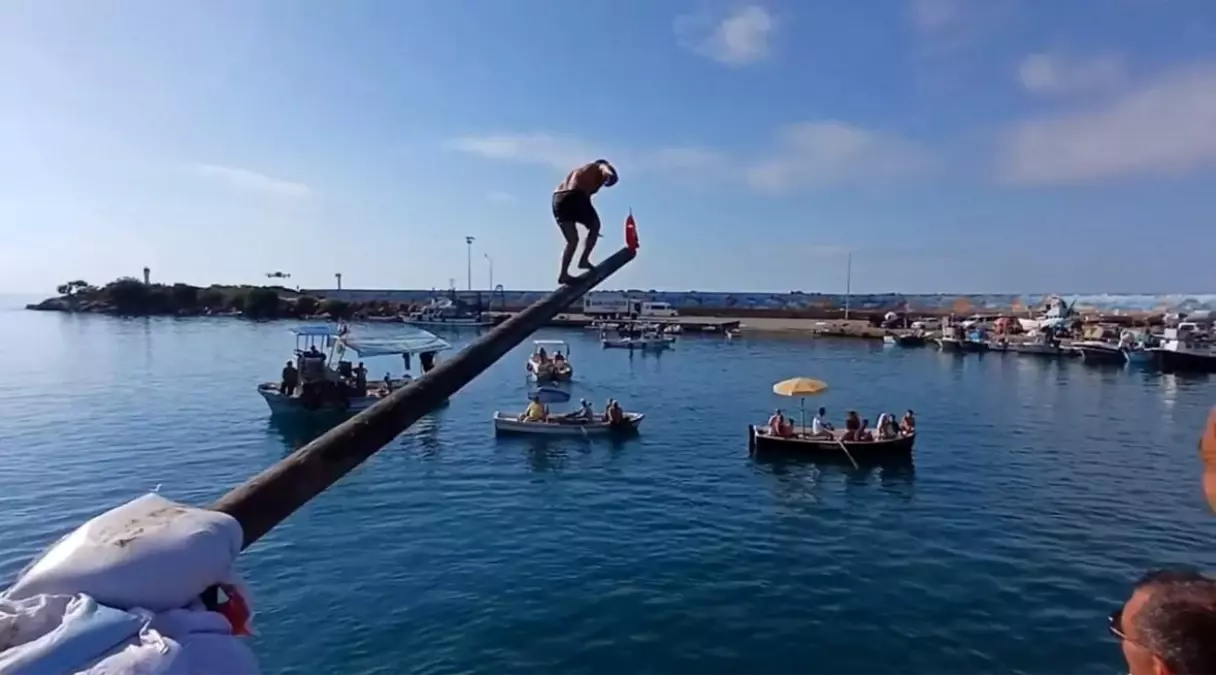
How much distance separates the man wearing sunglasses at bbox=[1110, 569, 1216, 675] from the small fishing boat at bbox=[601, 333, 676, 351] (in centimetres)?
9222

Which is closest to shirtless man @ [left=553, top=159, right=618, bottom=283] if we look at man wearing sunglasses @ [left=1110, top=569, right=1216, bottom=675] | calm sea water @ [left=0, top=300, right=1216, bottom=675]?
man wearing sunglasses @ [left=1110, top=569, right=1216, bottom=675]

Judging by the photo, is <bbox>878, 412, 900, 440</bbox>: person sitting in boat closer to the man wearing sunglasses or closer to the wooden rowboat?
the wooden rowboat

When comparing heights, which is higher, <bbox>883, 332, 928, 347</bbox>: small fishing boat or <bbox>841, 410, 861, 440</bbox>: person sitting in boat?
<bbox>883, 332, 928, 347</bbox>: small fishing boat

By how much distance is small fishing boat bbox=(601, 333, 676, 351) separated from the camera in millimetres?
95375

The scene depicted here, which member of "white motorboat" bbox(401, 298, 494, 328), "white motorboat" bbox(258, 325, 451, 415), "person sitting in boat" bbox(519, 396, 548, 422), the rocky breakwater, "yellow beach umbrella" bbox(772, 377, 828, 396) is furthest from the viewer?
the rocky breakwater

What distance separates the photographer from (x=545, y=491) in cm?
3094

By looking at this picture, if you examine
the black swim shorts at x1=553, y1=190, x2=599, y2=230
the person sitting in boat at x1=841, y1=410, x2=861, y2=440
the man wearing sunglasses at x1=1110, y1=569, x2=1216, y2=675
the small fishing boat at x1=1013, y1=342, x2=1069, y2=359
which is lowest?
the person sitting in boat at x1=841, y1=410, x2=861, y2=440

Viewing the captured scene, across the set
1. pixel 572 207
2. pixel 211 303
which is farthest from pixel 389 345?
pixel 211 303

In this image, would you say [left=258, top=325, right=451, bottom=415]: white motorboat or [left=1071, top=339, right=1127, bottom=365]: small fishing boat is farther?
[left=1071, top=339, right=1127, bottom=365]: small fishing boat

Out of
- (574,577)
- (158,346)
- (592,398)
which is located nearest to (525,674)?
(574,577)

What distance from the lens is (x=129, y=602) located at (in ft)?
6.09

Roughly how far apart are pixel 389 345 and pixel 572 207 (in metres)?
43.7

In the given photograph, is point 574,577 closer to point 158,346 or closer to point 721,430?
point 721,430

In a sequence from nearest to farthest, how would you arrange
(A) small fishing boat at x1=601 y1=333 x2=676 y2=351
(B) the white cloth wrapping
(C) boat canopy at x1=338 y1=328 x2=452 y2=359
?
(B) the white cloth wrapping
(C) boat canopy at x1=338 y1=328 x2=452 y2=359
(A) small fishing boat at x1=601 y1=333 x2=676 y2=351
